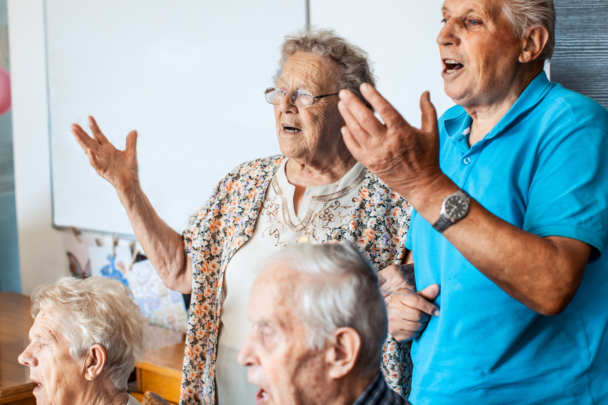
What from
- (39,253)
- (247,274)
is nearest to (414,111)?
(247,274)

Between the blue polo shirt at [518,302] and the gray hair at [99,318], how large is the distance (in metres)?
0.96

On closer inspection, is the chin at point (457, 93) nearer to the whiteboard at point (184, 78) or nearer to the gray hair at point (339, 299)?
the gray hair at point (339, 299)

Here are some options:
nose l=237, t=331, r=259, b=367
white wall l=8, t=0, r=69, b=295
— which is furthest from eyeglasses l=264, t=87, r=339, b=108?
white wall l=8, t=0, r=69, b=295

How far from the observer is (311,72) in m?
1.76

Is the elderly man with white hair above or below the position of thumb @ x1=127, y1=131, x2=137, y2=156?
below

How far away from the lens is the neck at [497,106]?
3.85 ft

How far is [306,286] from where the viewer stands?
1007 millimetres

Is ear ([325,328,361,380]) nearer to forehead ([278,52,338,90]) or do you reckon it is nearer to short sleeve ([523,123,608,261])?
short sleeve ([523,123,608,261])

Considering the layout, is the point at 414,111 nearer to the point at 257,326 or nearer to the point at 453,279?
the point at 453,279

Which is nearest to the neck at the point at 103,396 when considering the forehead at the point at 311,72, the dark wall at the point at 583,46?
the forehead at the point at 311,72

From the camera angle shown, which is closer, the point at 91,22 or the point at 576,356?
the point at 576,356

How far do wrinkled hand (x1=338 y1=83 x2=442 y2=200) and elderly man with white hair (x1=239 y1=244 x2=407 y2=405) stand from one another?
210 mm

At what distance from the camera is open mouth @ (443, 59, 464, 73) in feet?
3.91

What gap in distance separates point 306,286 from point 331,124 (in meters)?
0.89
